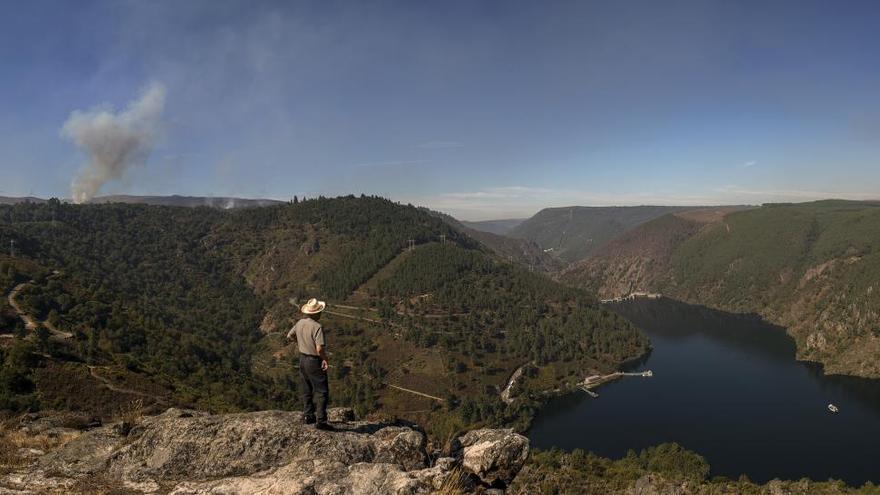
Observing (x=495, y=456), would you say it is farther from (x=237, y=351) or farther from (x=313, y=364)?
(x=237, y=351)

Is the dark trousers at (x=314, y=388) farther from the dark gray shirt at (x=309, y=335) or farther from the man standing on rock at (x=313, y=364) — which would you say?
the dark gray shirt at (x=309, y=335)

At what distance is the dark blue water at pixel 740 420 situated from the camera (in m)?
106

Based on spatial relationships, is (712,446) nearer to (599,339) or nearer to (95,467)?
(599,339)

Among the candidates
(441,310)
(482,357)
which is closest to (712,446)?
(482,357)

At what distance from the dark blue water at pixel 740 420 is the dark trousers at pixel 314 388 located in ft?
372

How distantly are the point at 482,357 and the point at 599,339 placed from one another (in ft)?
190

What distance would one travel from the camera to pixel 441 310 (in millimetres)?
193500

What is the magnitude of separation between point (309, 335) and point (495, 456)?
240 inches

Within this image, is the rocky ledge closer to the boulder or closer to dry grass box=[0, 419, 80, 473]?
the boulder

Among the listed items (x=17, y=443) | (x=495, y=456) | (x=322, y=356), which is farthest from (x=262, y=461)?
(x=17, y=443)

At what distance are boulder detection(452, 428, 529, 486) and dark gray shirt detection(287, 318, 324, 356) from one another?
5083 millimetres

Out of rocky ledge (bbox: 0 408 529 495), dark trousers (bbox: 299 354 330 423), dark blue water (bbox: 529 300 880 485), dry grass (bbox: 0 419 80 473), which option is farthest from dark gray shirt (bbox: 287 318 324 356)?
dark blue water (bbox: 529 300 880 485)

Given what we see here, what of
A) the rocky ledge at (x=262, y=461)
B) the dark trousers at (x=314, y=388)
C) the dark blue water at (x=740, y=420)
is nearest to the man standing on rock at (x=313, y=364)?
the dark trousers at (x=314, y=388)

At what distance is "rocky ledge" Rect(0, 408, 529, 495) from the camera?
1050cm
